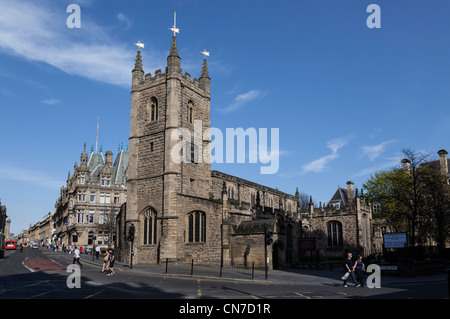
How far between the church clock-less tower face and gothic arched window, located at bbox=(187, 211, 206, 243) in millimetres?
1046

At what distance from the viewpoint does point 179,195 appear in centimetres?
3234

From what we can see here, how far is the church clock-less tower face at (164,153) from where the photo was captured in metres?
32.2

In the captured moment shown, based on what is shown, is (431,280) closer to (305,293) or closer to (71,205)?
(305,293)

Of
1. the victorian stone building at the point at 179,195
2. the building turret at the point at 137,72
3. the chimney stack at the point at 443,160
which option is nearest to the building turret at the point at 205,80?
the victorian stone building at the point at 179,195

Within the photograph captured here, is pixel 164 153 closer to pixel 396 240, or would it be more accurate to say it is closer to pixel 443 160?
pixel 396 240

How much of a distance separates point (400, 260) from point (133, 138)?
83.2 ft

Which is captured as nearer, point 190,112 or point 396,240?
point 396,240

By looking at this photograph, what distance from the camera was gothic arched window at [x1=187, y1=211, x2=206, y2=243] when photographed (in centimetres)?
3259

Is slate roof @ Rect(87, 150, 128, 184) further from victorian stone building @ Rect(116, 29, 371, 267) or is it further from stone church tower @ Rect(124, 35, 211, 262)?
stone church tower @ Rect(124, 35, 211, 262)

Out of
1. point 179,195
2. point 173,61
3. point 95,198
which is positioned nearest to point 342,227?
point 179,195

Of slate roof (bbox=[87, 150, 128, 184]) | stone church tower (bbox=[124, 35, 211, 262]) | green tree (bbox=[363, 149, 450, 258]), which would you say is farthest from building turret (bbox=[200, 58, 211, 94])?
slate roof (bbox=[87, 150, 128, 184])

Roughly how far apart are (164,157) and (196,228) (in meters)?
6.99
